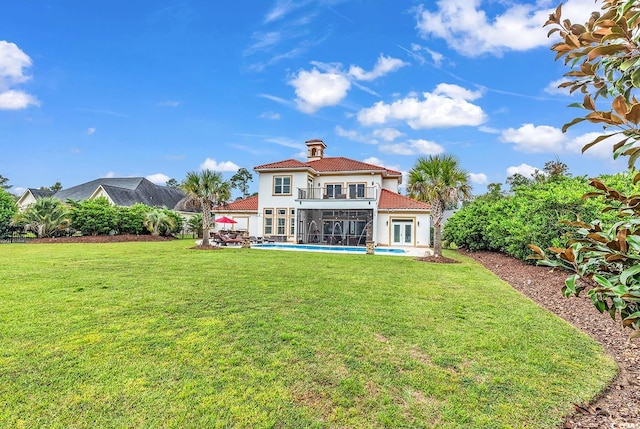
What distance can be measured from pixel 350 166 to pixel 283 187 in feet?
19.1

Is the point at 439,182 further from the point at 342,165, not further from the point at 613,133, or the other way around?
the point at 613,133

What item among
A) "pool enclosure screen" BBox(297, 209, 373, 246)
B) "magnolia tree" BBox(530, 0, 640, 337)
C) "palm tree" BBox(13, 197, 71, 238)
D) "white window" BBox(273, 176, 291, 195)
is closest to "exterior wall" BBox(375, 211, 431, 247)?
"pool enclosure screen" BBox(297, 209, 373, 246)

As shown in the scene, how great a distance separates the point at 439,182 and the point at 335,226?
44.0ft

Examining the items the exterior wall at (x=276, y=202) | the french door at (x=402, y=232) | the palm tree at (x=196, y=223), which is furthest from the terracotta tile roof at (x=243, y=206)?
the french door at (x=402, y=232)

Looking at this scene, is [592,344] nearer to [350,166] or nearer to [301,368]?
[301,368]

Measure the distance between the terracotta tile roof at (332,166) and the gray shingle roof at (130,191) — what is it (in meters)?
27.0

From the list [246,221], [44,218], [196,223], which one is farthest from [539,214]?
[44,218]

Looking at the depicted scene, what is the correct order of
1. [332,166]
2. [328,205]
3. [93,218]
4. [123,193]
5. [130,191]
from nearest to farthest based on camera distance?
[93,218] → [328,205] → [332,166] → [123,193] → [130,191]

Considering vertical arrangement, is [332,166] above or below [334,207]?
above

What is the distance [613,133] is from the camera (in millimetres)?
1543

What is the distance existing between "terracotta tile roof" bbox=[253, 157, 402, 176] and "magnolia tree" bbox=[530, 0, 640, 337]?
24.3 m

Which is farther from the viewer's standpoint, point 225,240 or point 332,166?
point 332,166

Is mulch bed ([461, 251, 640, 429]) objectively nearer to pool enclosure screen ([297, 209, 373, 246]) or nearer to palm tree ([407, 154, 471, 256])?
palm tree ([407, 154, 471, 256])

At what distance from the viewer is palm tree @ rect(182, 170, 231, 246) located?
20.2m
